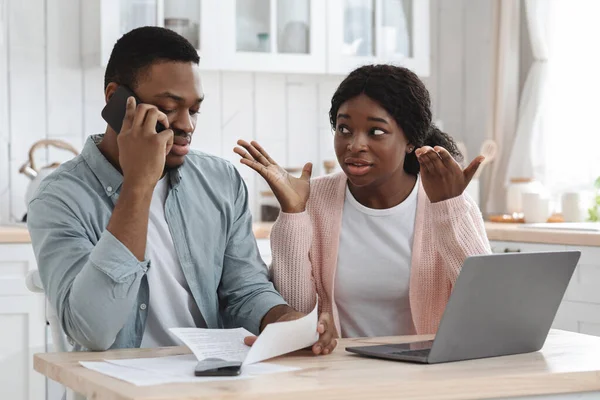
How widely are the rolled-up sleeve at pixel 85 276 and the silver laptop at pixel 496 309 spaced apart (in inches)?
15.4

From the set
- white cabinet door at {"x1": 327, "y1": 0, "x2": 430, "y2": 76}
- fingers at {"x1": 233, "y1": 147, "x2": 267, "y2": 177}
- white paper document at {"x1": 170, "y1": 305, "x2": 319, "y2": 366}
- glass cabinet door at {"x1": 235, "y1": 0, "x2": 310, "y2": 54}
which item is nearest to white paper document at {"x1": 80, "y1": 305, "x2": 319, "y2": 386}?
white paper document at {"x1": 170, "y1": 305, "x2": 319, "y2": 366}

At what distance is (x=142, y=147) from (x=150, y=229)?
302mm

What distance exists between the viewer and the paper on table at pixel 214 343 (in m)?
1.50

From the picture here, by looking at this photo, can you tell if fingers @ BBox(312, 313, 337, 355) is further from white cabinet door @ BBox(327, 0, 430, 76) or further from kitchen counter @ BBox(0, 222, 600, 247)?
white cabinet door @ BBox(327, 0, 430, 76)

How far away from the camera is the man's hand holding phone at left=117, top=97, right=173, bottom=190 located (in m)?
1.62

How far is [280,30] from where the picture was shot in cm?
381

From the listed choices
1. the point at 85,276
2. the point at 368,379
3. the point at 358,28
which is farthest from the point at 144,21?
the point at 368,379

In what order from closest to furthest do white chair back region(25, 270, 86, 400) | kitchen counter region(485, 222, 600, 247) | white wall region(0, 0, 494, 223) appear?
white chair back region(25, 270, 86, 400) → kitchen counter region(485, 222, 600, 247) → white wall region(0, 0, 494, 223)

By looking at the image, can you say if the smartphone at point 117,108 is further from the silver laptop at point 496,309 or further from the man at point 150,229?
the silver laptop at point 496,309

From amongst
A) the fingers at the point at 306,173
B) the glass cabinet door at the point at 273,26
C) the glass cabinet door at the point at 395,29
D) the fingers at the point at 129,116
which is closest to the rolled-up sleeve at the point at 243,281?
the fingers at the point at 306,173

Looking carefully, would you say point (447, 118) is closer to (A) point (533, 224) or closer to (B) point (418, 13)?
(B) point (418, 13)

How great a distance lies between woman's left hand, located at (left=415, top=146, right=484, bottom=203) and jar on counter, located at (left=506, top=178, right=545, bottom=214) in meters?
1.91

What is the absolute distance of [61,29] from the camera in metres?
3.73

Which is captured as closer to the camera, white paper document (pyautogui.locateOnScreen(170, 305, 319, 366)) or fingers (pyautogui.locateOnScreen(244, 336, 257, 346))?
white paper document (pyautogui.locateOnScreen(170, 305, 319, 366))
